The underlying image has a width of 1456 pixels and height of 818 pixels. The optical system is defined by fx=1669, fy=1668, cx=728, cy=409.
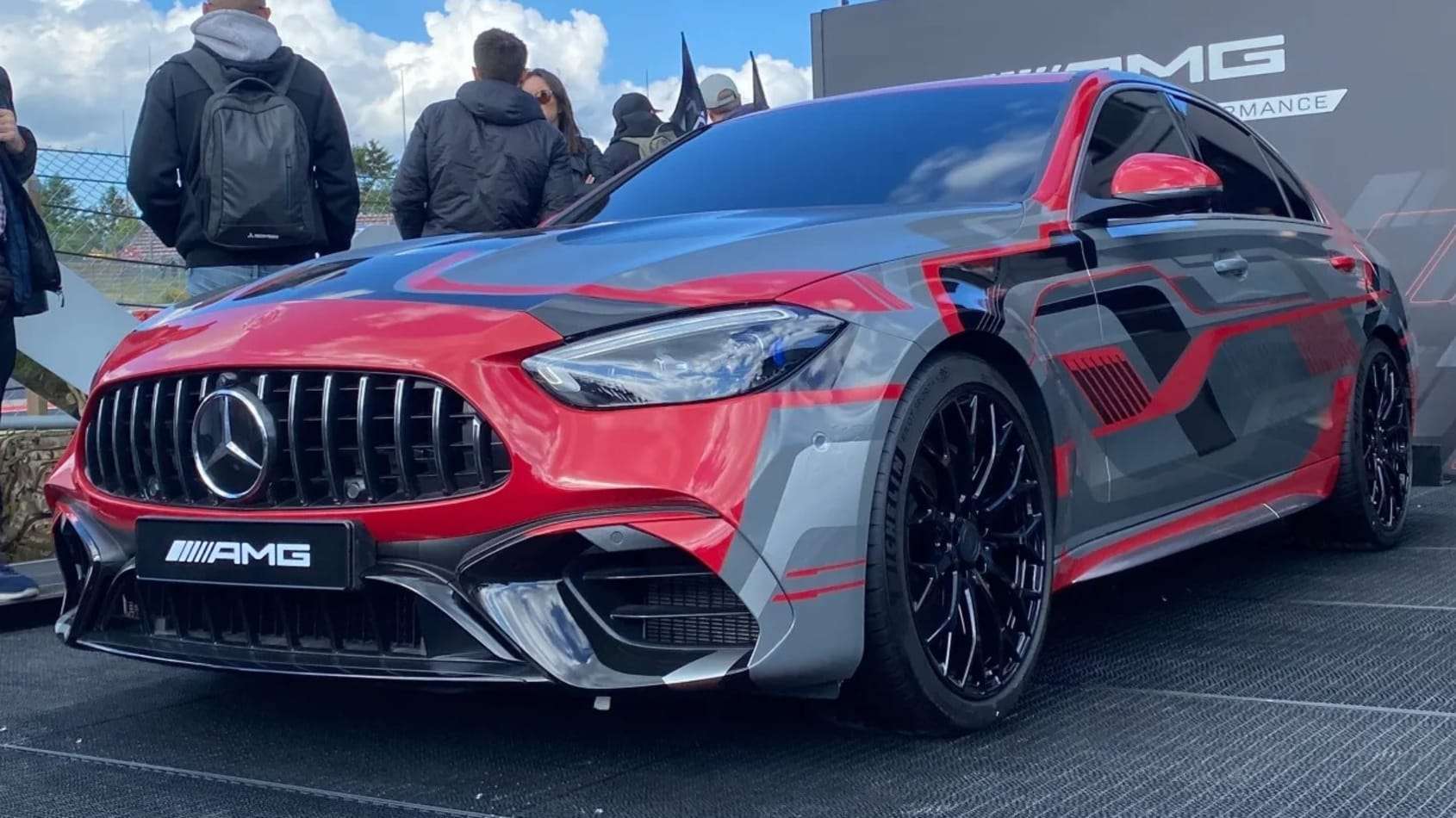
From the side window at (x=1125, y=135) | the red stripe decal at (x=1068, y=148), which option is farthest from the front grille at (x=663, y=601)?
the side window at (x=1125, y=135)

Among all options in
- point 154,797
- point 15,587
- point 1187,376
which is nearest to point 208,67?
point 15,587

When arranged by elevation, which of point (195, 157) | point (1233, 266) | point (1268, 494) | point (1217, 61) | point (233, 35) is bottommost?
point (1268, 494)

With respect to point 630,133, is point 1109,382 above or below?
below

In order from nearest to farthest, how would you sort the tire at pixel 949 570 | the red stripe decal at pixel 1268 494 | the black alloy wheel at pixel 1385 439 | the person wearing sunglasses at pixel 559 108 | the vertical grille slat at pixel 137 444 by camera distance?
1. the tire at pixel 949 570
2. the vertical grille slat at pixel 137 444
3. the red stripe decal at pixel 1268 494
4. the black alloy wheel at pixel 1385 439
5. the person wearing sunglasses at pixel 559 108

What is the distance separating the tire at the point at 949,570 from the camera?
115 inches

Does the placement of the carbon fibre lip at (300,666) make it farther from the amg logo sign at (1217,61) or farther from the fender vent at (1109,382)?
the amg logo sign at (1217,61)

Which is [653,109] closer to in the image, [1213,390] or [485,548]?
[1213,390]

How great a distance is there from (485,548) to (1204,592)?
8.83 feet

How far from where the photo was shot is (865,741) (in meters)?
3.16

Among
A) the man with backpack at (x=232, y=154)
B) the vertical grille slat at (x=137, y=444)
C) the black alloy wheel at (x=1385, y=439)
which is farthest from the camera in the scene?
the black alloy wheel at (x=1385, y=439)

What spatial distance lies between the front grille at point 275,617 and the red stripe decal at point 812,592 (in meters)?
0.61

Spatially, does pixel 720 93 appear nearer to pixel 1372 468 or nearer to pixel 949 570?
pixel 1372 468

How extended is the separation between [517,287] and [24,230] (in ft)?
8.94

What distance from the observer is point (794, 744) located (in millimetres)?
3160
